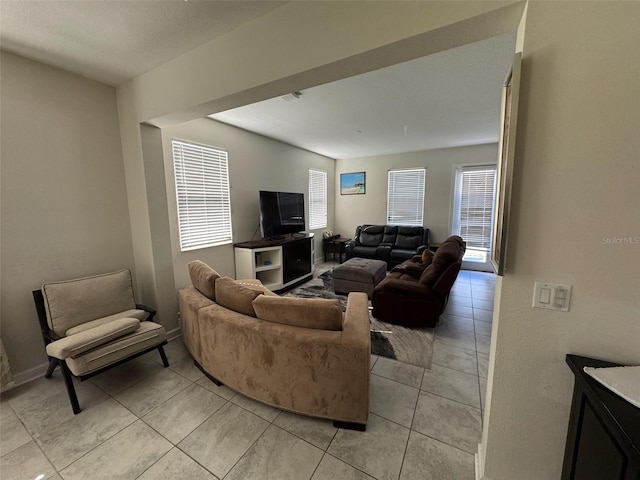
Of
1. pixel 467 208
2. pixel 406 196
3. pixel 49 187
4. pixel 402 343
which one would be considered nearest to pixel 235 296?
pixel 402 343

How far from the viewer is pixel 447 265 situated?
2.93 meters

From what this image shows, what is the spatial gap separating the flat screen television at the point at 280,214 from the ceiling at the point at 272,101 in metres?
1.11

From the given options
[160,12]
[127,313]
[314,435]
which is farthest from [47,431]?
[160,12]

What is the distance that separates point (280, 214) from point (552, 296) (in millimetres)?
3802

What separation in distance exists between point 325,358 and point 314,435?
0.53 meters

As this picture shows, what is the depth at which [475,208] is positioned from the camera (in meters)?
5.48

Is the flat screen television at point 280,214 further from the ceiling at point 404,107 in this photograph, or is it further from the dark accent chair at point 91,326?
the dark accent chair at point 91,326

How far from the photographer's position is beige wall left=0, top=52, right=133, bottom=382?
2033mm

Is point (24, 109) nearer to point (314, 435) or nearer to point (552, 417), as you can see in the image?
point (314, 435)

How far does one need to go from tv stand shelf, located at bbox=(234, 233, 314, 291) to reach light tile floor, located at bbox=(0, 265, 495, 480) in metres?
1.80

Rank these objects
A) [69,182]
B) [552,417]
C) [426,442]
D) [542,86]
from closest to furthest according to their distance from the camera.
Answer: [542,86] < [552,417] < [426,442] < [69,182]

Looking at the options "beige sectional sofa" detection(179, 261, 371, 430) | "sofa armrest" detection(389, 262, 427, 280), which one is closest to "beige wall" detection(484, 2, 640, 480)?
"beige sectional sofa" detection(179, 261, 371, 430)

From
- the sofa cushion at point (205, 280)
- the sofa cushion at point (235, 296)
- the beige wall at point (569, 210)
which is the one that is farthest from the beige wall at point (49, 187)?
the beige wall at point (569, 210)

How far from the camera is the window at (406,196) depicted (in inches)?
233
